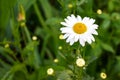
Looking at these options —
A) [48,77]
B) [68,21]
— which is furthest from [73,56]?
[48,77]

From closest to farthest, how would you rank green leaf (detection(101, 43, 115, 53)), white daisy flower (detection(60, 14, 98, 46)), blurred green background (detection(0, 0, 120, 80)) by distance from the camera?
1. white daisy flower (detection(60, 14, 98, 46))
2. blurred green background (detection(0, 0, 120, 80))
3. green leaf (detection(101, 43, 115, 53))

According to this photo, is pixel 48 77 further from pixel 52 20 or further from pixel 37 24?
pixel 37 24

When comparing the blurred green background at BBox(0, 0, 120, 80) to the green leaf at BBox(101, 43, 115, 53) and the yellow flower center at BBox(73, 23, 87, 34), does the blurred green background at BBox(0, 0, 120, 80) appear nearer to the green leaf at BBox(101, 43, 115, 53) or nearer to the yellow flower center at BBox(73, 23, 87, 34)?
the green leaf at BBox(101, 43, 115, 53)

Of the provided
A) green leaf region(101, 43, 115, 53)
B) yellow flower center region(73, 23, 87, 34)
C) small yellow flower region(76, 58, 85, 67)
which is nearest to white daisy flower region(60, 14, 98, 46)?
yellow flower center region(73, 23, 87, 34)

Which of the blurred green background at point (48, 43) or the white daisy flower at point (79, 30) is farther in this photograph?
the blurred green background at point (48, 43)

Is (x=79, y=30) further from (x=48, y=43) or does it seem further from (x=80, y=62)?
(x=48, y=43)

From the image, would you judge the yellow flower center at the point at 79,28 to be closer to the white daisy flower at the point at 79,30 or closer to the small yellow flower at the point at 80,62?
the white daisy flower at the point at 79,30

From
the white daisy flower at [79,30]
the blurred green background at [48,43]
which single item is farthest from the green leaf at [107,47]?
the white daisy flower at [79,30]

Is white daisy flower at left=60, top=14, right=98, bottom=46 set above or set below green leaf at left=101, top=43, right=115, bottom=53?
below
